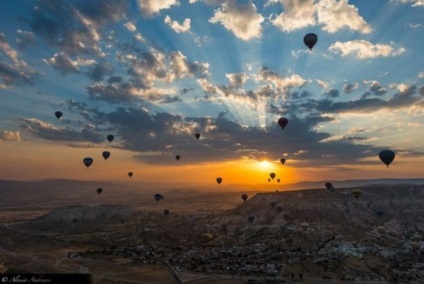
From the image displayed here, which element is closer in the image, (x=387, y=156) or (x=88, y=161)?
(x=387, y=156)

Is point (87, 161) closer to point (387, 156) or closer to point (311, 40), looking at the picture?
point (311, 40)

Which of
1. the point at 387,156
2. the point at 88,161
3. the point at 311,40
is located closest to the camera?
the point at 311,40

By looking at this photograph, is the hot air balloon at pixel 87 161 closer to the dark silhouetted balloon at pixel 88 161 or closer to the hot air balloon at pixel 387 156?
the dark silhouetted balloon at pixel 88 161

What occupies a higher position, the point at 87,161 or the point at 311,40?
the point at 311,40

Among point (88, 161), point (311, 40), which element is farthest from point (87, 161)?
point (311, 40)

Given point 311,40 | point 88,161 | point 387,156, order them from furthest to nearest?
1. point 88,161
2. point 387,156
3. point 311,40

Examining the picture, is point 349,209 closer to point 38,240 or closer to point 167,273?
point 167,273

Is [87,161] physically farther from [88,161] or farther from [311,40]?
[311,40]

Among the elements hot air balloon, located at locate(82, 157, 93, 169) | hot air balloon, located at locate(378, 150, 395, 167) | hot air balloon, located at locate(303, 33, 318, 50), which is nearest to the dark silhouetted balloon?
hot air balloon, located at locate(82, 157, 93, 169)

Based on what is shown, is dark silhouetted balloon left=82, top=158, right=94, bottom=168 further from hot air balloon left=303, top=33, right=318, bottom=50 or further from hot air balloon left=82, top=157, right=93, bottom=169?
hot air balloon left=303, top=33, right=318, bottom=50
